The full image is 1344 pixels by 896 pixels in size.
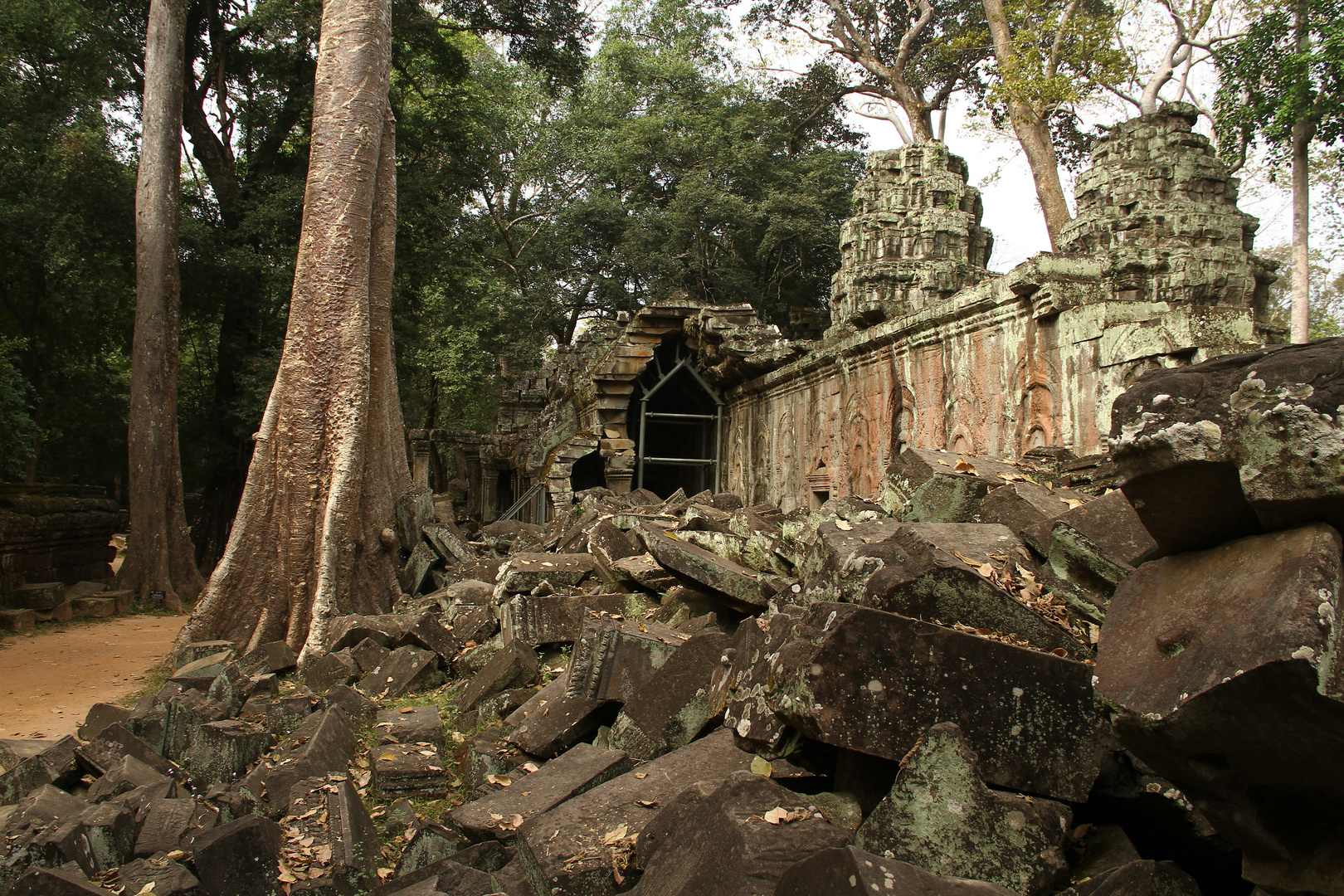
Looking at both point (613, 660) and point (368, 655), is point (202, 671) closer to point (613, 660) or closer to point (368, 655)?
point (368, 655)

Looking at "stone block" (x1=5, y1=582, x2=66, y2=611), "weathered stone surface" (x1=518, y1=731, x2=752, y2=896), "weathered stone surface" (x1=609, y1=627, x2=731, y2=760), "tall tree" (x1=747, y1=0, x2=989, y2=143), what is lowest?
"stone block" (x1=5, y1=582, x2=66, y2=611)

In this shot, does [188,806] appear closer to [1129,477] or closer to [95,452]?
[1129,477]

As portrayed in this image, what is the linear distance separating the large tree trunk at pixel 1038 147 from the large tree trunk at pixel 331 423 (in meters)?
10.8

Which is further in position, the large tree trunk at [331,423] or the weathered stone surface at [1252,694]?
the large tree trunk at [331,423]

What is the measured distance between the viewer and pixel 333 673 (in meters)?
5.07

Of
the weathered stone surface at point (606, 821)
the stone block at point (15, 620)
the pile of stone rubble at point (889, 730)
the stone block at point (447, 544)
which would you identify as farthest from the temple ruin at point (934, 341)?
the stone block at point (15, 620)

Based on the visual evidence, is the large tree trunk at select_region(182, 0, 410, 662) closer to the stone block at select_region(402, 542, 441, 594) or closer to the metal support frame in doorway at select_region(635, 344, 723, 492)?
the stone block at select_region(402, 542, 441, 594)

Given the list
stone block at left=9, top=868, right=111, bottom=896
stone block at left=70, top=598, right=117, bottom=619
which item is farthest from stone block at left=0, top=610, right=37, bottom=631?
stone block at left=9, top=868, right=111, bottom=896

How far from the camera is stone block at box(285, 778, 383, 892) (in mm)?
→ 2665

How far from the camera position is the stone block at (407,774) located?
3361mm

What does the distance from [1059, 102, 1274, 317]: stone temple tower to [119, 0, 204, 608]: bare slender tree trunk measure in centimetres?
1064

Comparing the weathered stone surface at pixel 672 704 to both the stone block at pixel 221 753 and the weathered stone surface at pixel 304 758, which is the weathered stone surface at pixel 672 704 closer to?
the weathered stone surface at pixel 304 758

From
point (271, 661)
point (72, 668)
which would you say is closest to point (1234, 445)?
point (271, 661)

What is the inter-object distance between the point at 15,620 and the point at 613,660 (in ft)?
27.7
